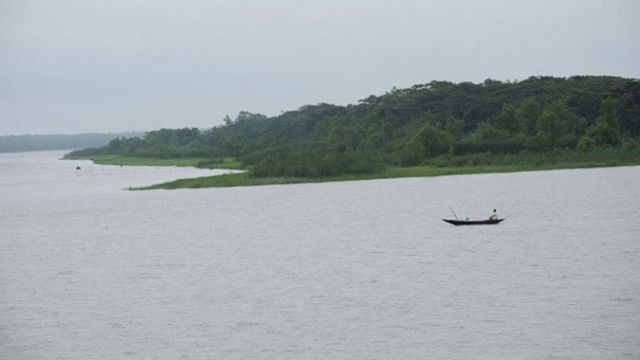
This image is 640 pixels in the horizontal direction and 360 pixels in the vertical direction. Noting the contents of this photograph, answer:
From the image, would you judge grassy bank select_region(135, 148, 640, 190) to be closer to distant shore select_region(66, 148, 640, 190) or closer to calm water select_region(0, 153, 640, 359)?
distant shore select_region(66, 148, 640, 190)

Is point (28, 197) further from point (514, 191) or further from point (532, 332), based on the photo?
point (532, 332)

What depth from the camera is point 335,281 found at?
48.7 meters

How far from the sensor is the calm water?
36.2 metres

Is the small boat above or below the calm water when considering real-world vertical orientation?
above

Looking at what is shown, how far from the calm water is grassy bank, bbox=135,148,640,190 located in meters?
23.6

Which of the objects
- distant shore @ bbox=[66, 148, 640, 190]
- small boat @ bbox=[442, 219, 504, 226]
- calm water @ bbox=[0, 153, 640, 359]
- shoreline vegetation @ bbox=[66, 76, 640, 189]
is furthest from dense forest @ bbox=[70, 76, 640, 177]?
small boat @ bbox=[442, 219, 504, 226]

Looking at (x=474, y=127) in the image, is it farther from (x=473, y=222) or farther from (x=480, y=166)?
(x=473, y=222)

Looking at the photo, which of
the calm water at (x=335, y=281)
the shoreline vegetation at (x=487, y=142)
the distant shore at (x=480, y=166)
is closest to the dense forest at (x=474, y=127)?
the shoreline vegetation at (x=487, y=142)

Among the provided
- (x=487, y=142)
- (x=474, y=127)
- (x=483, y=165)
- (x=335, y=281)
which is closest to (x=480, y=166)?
(x=483, y=165)

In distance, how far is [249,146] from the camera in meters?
192

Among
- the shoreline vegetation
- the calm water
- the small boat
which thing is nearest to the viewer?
the calm water

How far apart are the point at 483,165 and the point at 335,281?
75.8 m

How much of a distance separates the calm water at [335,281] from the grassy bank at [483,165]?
23.6 meters

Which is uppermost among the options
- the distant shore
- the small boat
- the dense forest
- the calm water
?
the dense forest
